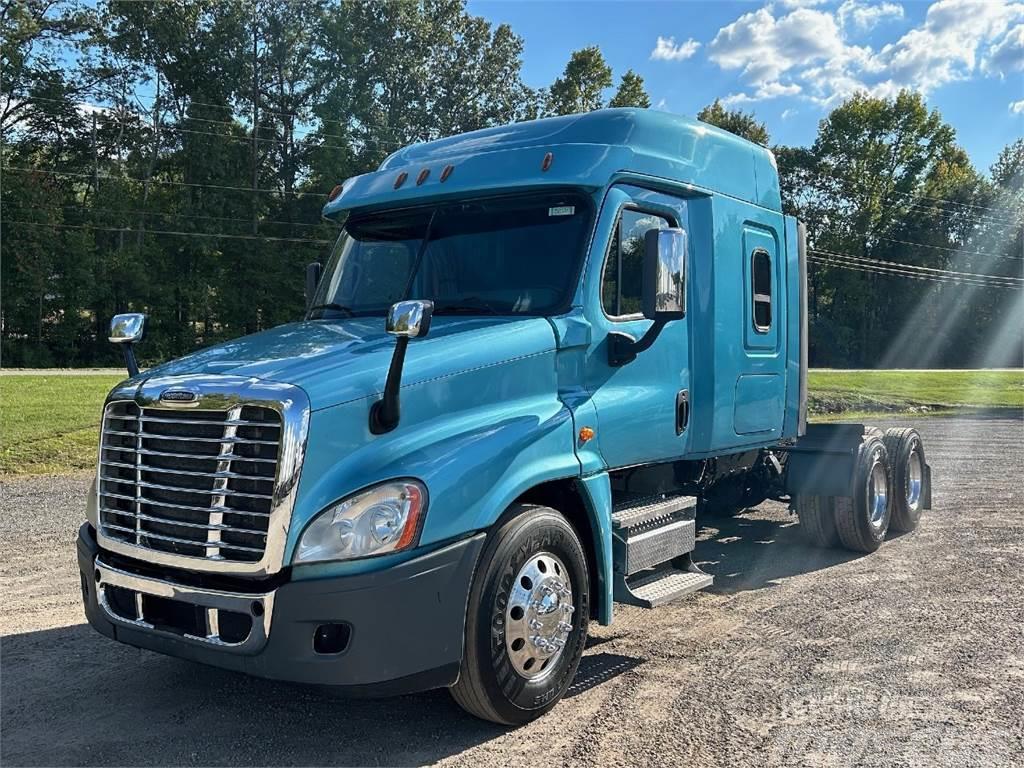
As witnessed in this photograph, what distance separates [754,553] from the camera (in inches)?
311

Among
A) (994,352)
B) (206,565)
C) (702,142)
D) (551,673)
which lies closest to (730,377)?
(702,142)

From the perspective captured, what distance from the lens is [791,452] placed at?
768 centimetres

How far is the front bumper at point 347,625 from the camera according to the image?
11.4 ft

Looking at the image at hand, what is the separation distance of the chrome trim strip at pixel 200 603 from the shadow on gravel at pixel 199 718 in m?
0.36

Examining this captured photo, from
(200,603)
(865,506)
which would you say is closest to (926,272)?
(865,506)

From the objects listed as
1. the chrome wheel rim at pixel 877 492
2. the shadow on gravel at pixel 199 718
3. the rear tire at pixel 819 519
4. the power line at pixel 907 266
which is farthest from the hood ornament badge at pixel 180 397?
the power line at pixel 907 266

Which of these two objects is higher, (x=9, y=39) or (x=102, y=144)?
(x=9, y=39)

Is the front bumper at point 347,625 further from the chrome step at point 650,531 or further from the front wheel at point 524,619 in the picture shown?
the chrome step at point 650,531

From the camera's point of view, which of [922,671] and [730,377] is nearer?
[922,671]

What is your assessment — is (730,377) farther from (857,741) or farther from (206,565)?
(206,565)

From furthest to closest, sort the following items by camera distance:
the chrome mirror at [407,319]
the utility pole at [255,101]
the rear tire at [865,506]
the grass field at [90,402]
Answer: the utility pole at [255,101]
the grass field at [90,402]
the rear tire at [865,506]
the chrome mirror at [407,319]

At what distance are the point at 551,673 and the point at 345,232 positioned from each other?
9.88 feet

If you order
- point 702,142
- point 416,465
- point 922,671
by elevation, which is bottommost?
point 922,671

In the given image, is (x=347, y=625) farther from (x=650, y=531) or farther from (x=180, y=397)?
(x=650, y=531)
